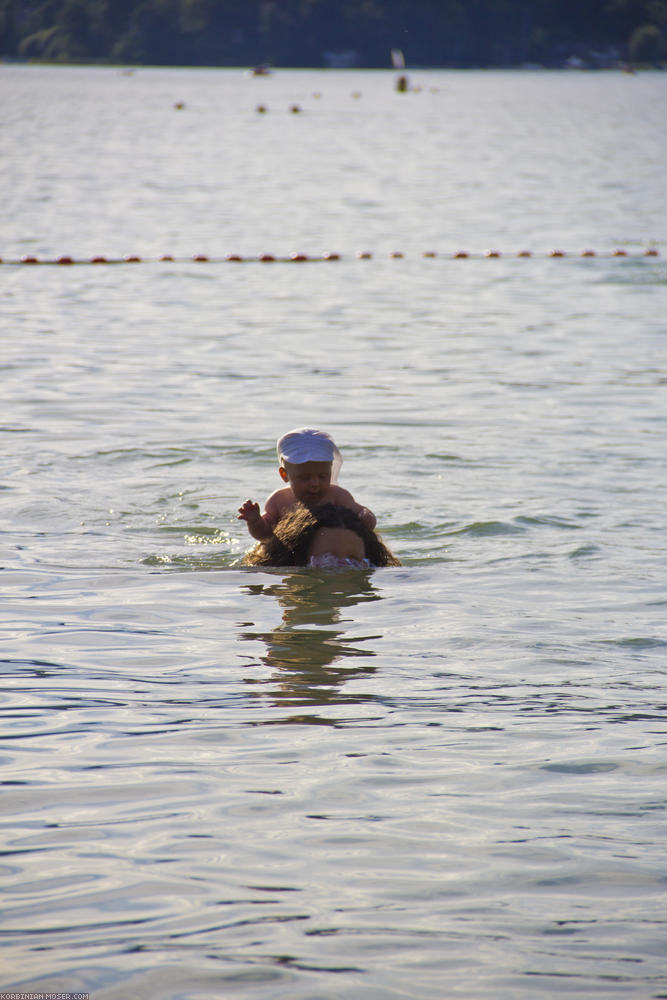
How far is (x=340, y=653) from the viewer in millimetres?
6641

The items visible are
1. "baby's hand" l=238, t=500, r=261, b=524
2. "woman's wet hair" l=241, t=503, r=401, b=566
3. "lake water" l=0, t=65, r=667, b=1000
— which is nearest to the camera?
"lake water" l=0, t=65, r=667, b=1000

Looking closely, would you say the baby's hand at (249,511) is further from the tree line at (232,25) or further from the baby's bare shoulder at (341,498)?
the tree line at (232,25)

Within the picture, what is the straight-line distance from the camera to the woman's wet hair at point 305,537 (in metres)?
8.08

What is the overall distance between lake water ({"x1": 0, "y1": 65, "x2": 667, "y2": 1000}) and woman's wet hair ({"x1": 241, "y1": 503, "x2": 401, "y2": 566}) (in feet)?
0.43

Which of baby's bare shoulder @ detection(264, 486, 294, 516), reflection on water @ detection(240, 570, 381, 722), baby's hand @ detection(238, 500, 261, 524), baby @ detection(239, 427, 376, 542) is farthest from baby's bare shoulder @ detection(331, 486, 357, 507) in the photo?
baby's hand @ detection(238, 500, 261, 524)

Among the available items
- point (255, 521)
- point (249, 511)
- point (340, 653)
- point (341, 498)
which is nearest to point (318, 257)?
point (341, 498)

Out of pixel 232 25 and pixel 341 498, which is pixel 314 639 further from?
pixel 232 25

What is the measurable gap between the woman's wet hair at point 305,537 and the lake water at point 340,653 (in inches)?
5.2

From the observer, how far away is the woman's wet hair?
8.08 meters

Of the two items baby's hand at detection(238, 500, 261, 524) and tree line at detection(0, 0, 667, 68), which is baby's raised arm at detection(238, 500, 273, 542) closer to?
baby's hand at detection(238, 500, 261, 524)

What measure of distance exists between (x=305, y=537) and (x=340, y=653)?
5.27 feet

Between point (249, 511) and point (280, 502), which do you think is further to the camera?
point (280, 502)

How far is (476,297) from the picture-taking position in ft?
69.1

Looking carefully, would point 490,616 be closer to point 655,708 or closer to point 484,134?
point 655,708
